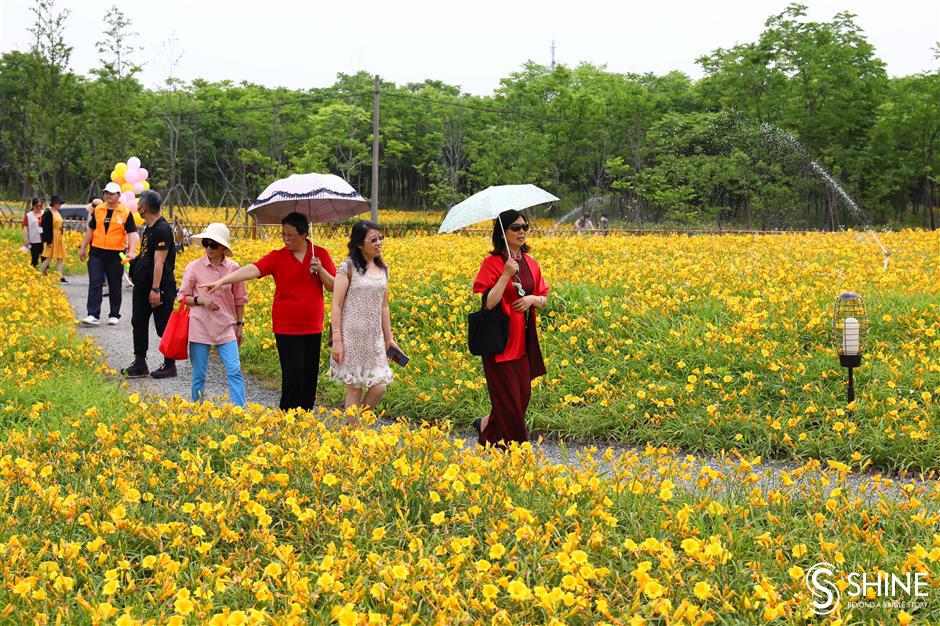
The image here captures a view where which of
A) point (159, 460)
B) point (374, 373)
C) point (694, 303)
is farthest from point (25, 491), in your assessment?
point (694, 303)

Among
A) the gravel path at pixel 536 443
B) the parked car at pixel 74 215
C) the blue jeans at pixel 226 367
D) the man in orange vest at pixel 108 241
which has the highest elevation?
the parked car at pixel 74 215

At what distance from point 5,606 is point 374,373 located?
2957 millimetres

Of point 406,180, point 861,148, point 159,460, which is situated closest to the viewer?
point 159,460

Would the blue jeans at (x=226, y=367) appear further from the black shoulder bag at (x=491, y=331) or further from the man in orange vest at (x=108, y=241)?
the man in orange vest at (x=108, y=241)

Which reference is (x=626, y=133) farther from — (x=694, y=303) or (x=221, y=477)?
(x=221, y=477)

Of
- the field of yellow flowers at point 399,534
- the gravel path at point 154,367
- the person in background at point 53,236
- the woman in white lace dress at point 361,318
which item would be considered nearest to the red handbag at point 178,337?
the gravel path at point 154,367

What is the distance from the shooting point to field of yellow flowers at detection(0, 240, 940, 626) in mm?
2670

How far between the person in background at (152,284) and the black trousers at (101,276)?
83.4 inches

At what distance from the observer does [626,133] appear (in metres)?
43.2

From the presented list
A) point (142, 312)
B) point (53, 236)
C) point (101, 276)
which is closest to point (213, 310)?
point (142, 312)

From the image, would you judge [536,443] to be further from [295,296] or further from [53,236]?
[53,236]

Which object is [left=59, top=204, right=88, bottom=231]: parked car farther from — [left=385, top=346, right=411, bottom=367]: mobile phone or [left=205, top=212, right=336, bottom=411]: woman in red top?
[left=385, top=346, right=411, bottom=367]: mobile phone

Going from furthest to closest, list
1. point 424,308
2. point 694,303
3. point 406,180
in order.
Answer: point 406,180
point 424,308
point 694,303

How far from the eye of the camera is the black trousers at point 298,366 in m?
5.61
